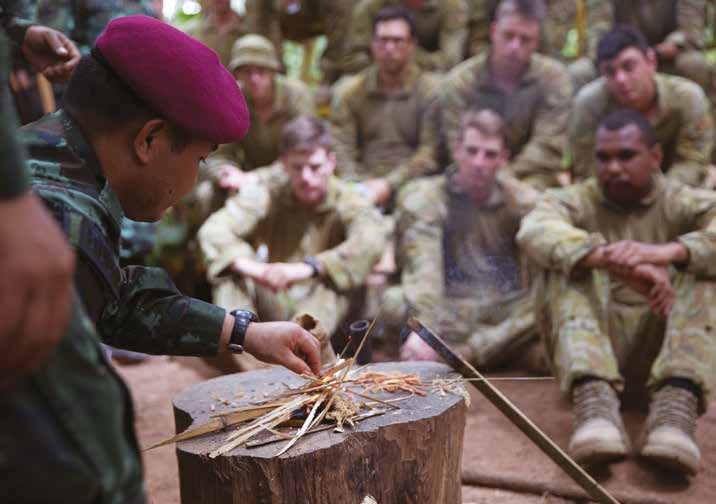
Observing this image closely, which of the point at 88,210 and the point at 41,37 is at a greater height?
the point at 41,37

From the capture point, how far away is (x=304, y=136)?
17.4ft

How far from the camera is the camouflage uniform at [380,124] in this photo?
273 inches

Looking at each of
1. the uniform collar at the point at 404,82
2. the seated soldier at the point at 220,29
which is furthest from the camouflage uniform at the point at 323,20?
the uniform collar at the point at 404,82

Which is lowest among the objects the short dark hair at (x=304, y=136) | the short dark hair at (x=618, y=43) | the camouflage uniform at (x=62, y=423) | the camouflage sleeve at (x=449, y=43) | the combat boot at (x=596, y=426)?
the combat boot at (x=596, y=426)

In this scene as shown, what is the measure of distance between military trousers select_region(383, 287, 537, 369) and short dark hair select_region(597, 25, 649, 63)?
71.2 inches

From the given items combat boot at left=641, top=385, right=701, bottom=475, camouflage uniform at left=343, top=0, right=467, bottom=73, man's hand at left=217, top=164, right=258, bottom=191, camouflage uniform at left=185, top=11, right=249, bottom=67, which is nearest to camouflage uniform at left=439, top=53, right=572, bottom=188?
camouflage uniform at left=343, top=0, right=467, bottom=73

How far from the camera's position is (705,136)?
18.6 ft

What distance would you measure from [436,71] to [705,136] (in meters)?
2.93

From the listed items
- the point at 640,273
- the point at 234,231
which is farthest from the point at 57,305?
the point at 234,231

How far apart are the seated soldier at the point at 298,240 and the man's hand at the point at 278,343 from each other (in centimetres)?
284

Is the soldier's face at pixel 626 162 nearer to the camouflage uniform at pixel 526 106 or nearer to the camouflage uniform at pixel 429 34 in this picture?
the camouflage uniform at pixel 526 106

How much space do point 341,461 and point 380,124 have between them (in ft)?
16.8

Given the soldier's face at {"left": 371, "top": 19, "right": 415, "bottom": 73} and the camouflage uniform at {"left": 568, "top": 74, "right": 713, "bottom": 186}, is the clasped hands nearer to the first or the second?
the camouflage uniform at {"left": 568, "top": 74, "right": 713, "bottom": 186}

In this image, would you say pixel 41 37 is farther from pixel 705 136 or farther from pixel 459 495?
pixel 705 136
